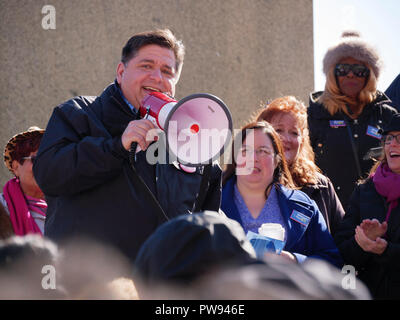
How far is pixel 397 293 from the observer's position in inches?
109

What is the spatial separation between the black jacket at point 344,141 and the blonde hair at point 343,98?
0.03 meters

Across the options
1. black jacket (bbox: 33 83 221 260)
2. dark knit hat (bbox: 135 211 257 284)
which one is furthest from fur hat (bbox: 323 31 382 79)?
dark knit hat (bbox: 135 211 257 284)

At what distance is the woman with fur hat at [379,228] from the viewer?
107 inches

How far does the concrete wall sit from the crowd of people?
1.31 meters

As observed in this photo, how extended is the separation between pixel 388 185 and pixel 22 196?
214cm

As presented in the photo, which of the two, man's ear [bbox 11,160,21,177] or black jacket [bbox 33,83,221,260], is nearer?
black jacket [bbox 33,83,221,260]

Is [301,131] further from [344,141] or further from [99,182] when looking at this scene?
[99,182]

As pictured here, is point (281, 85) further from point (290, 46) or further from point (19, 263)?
point (19, 263)

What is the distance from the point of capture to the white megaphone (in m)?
1.97

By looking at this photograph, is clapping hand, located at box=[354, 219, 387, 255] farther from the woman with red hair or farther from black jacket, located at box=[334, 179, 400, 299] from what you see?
the woman with red hair

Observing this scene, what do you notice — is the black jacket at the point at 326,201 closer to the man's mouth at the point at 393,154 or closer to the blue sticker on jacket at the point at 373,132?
the man's mouth at the point at 393,154

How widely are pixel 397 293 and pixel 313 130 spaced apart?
142 centimetres
